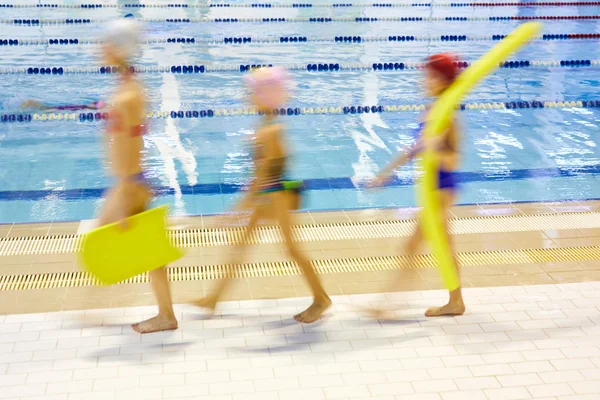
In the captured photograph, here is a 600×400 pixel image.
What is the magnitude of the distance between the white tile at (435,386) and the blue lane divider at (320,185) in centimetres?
349

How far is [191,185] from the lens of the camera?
678 cm

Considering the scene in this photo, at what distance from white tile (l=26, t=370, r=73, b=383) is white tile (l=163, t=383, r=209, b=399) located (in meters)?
0.46

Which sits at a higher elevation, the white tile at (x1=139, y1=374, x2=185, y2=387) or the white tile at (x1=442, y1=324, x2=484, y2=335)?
the white tile at (x1=139, y1=374, x2=185, y2=387)

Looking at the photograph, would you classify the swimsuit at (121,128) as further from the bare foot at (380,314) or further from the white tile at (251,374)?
the bare foot at (380,314)

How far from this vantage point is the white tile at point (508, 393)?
3.25 m

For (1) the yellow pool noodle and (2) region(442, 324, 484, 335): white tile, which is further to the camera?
(2) region(442, 324, 484, 335): white tile

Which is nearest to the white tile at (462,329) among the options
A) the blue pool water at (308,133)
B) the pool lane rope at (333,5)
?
A: the blue pool water at (308,133)

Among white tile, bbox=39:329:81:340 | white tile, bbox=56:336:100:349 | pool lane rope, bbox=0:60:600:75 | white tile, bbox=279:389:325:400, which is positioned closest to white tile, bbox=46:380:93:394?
white tile, bbox=56:336:100:349

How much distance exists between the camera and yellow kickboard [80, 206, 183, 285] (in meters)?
3.39

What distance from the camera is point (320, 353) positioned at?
3.60 m

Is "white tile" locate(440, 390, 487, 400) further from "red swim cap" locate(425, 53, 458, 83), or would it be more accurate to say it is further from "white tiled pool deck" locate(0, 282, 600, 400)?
"red swim cap" locate(425, 53, 458, 83)

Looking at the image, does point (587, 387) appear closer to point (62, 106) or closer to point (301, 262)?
point (301, 262)

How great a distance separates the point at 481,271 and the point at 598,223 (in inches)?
51.6

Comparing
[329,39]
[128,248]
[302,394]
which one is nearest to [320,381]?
[302,394]
